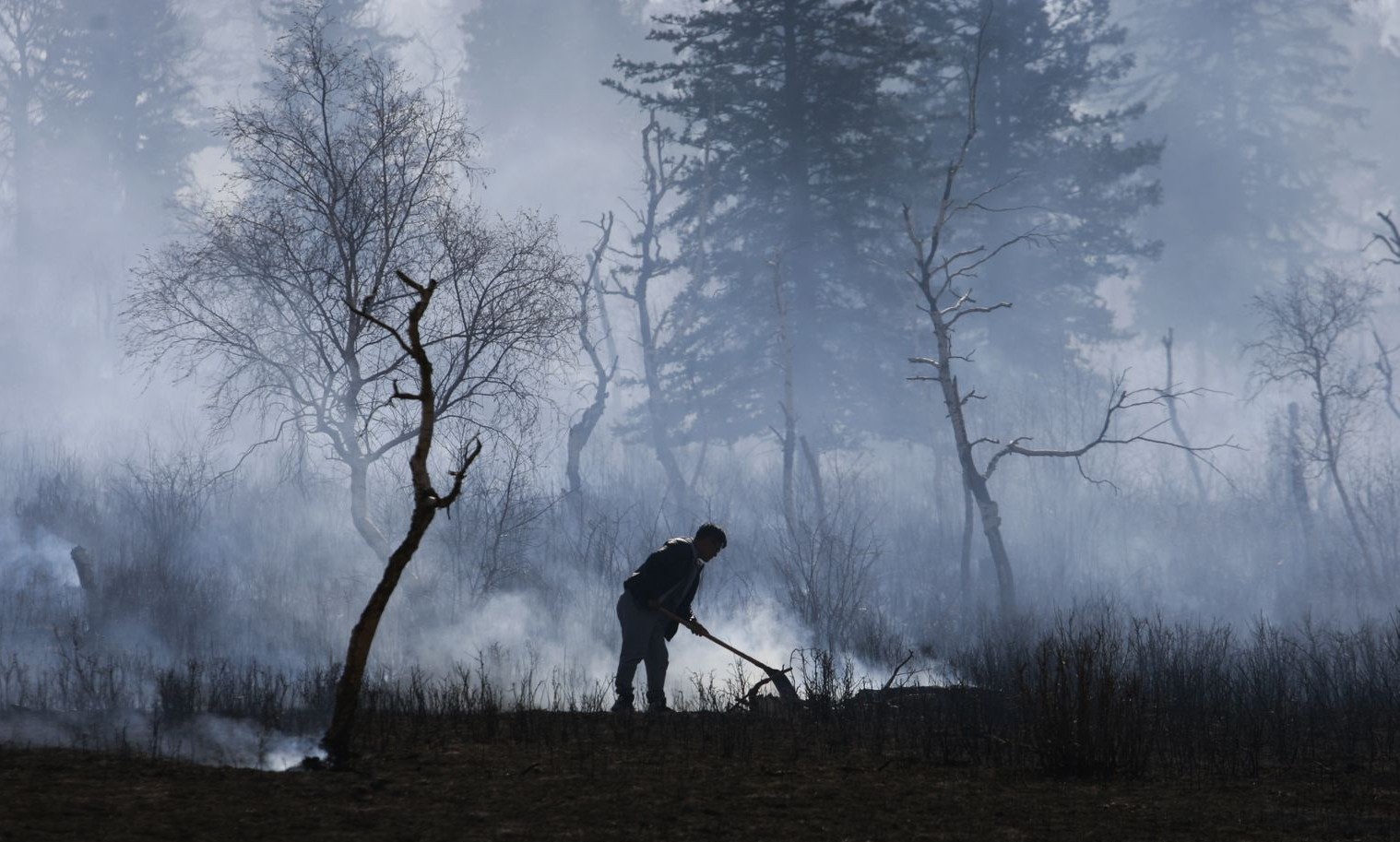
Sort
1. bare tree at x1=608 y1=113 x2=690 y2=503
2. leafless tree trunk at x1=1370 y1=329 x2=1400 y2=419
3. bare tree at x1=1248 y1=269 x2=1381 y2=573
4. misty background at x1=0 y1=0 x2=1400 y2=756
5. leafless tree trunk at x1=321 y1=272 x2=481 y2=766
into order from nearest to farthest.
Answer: leafless tree trunk at x1=321 y1=272 x2=481 y2=766, misty background at x1=0 y1=0 x2=1400 y2=756, bare tree at x1=1248 y1=269 x2=1381 y2=573, bare tree at x1=608 y1=113 x2=690 y2=503, leafless tree trunk at x1=1370 y1=329 x2=1400 y2=419

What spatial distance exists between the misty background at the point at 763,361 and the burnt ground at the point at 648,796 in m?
4.63

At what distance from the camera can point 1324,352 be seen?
24891mm

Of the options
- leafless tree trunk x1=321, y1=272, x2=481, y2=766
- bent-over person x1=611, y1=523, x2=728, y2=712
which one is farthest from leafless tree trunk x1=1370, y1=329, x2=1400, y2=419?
leafless tree trunk x1=321, y1=272, x2=481, y2=766

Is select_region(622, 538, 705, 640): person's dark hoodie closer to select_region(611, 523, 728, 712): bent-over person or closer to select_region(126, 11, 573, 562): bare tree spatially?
select_region(611, 523, 728, 712): bent-over person

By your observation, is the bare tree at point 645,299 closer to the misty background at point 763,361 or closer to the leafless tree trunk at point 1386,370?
the misty background at point 763,361

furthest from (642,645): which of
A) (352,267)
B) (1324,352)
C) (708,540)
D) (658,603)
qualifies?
(1324,352)

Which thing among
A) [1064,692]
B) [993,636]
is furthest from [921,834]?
[993,636]

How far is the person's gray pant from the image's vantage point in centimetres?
1096

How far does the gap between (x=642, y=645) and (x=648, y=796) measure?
4295mm

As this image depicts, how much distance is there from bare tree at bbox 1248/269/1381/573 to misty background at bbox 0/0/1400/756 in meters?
0.54

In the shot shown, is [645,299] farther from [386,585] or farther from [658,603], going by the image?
[386,585]

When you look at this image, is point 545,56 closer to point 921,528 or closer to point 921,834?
point 921,528

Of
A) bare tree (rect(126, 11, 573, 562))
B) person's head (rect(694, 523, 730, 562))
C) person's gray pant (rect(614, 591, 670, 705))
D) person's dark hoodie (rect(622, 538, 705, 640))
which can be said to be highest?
bare tree (rect(126, 11, 573, 562))

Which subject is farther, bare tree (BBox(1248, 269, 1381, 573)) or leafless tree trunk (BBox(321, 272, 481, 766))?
bare tree (BBox(1248, 269, 1381, 573))
